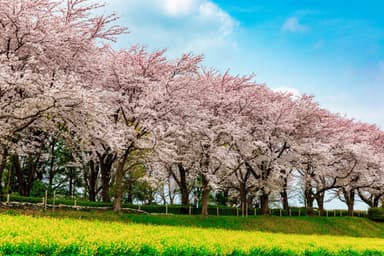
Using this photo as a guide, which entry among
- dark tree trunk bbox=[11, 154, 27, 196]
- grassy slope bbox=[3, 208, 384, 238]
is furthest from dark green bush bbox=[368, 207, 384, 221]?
dark tree trunk bbox=[11, 154, 27, 196]

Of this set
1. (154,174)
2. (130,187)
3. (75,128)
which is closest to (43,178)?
(130,187)

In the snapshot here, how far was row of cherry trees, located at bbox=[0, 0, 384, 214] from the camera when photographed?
55.5 ft

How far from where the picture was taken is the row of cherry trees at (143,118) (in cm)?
1692

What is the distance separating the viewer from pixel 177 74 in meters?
23.3

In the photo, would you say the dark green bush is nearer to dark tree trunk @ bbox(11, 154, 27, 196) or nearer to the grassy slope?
the grassy slope

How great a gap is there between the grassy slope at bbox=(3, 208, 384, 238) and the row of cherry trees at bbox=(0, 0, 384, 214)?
200cm

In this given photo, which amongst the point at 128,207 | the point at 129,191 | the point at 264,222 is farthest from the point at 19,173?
the point at 264,222

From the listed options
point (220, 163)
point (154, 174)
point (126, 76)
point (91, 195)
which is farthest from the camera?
point (91, 195)

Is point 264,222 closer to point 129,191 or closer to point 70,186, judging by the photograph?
point 129,191

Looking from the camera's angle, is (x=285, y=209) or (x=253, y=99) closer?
(x=253, y=99)

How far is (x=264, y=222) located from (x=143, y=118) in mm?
10651

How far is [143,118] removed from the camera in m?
21.5

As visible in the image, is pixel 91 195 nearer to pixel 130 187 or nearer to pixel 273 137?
pixel 130 187

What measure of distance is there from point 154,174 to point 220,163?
4.85 metres
